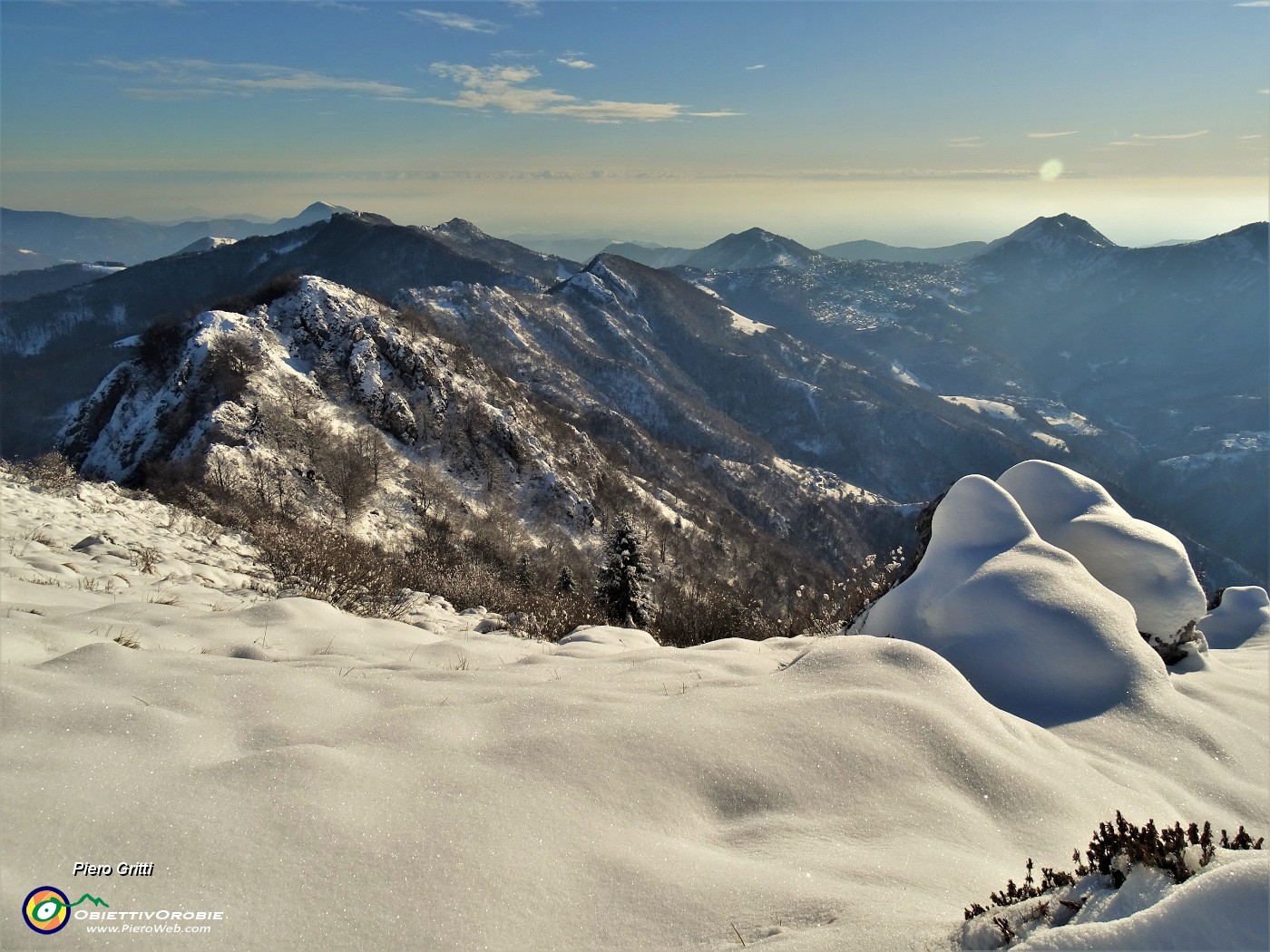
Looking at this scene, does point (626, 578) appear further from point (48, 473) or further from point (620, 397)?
point (620, 397)

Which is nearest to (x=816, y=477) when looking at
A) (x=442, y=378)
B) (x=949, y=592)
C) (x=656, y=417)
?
(x=656, y=417)

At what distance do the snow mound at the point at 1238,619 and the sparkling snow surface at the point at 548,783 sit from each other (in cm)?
1257

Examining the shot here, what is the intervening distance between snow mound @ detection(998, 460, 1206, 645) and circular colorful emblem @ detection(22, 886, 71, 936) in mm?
16609

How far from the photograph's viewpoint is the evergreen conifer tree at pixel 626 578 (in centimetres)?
2017

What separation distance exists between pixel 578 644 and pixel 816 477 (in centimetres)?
9971

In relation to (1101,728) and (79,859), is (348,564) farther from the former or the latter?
(1101,728)

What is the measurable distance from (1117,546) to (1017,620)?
6.56m

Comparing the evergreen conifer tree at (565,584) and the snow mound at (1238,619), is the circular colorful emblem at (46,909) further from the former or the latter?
the snow mound at (1238,619)

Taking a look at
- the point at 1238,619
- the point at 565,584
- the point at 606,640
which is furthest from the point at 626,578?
the point at 1238,619

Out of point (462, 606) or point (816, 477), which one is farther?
point (816, 477)

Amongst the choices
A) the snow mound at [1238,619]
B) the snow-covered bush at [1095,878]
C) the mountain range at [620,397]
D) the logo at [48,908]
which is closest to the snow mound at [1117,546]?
the snow mound at [1238,619]

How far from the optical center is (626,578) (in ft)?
67.8

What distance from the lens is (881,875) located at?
12.4 feet

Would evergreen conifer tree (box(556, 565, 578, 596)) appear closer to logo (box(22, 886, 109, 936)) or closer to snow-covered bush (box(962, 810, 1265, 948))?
logo (box(22, 886, 109, 936))
